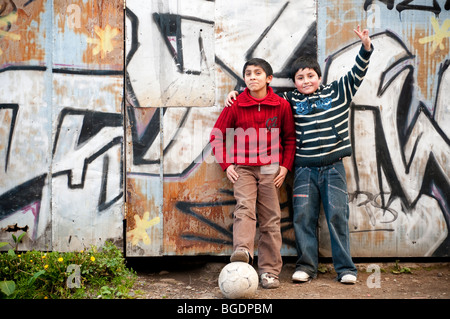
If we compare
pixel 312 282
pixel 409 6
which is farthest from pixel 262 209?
pixel 409 6

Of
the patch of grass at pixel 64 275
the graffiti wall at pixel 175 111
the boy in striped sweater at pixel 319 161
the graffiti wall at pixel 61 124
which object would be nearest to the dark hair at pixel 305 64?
the boy in striped sweater at pixel 319 161

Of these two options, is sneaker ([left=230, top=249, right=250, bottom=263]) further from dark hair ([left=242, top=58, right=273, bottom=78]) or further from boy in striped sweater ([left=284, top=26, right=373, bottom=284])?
dark hair ([left=242, top=58, right=273, bottom=78])

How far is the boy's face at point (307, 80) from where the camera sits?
3.73 metres

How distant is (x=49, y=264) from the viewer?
3453mm

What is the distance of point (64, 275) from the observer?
3.40 meters

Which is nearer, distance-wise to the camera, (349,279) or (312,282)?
(349,279)

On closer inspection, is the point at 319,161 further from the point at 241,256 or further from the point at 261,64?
the point at 241,256

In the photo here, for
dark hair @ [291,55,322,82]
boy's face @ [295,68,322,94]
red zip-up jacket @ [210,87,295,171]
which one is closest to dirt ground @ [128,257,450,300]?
red zip-up jacket @ [210,87,295,171]

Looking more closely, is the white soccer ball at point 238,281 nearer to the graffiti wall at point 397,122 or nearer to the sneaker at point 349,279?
the sneaker at point 349,279

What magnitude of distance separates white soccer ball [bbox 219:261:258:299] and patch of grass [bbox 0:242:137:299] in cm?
81

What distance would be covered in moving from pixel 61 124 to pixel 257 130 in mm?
1852
